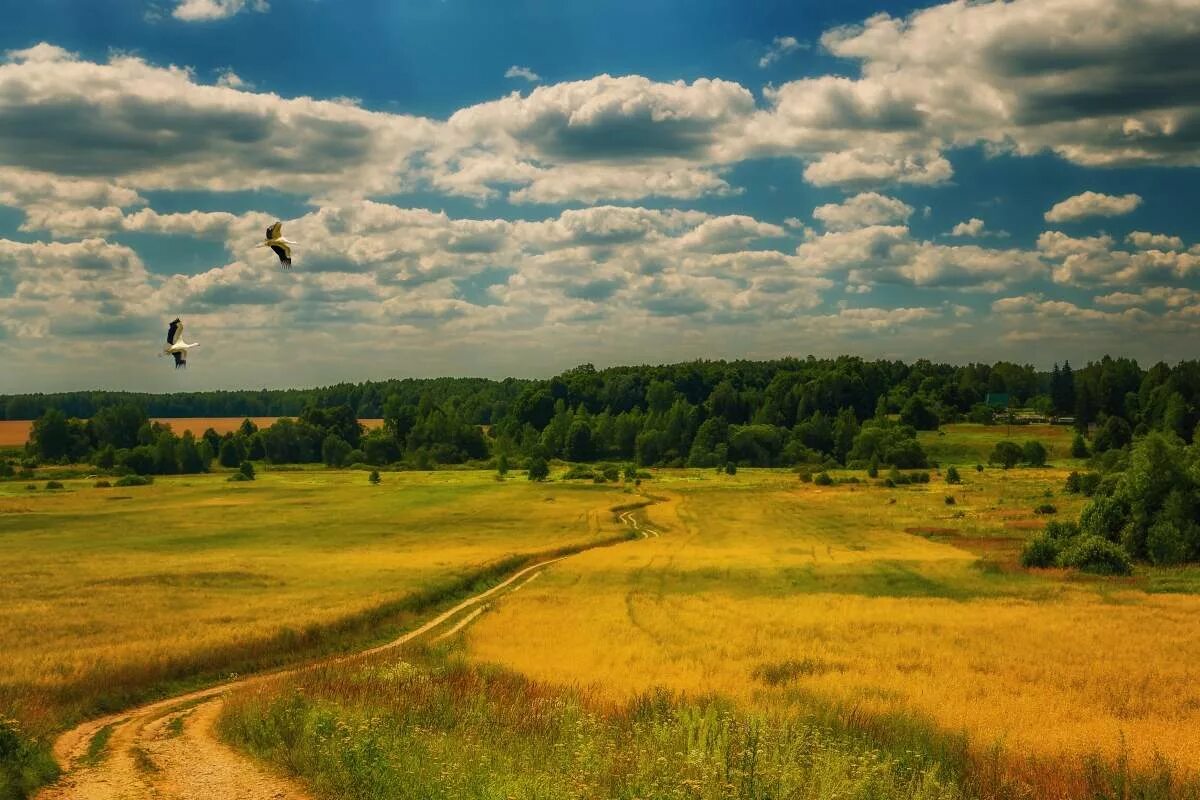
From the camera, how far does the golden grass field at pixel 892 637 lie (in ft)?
80.3

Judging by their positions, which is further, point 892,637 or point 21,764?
point 892,637

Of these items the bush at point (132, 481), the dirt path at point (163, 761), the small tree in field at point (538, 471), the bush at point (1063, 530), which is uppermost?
the dirt path at point (163, 761)

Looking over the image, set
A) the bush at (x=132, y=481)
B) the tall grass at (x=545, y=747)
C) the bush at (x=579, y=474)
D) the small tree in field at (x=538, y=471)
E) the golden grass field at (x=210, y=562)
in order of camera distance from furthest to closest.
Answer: the bush at (x=579, y=474) → the small tree in field at (x=538, y=471) → the bush at (x=132, y=481) → the golden grass field at (x=210, y=562) → the tall grass at (x=545, y=747)

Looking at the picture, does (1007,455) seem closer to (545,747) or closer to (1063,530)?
(1063,530)

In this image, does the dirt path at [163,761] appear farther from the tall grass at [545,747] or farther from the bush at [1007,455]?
the bush at [1007,455]

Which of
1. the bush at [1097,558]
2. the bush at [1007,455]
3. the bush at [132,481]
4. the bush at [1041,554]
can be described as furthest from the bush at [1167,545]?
the bush at [132,481]

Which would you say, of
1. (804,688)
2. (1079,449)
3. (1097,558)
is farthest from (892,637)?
(1079,449)

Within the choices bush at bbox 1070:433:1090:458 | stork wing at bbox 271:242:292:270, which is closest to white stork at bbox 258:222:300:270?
stork wing at bbox 271:242:292:270

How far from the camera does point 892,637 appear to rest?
3662 cm

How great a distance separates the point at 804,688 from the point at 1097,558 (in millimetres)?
39746

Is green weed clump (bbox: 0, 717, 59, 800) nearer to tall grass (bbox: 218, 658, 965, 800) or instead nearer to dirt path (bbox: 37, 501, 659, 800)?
dirt path (bbox: 37, 501, 659, 800)

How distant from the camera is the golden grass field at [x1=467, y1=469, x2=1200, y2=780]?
964 inches

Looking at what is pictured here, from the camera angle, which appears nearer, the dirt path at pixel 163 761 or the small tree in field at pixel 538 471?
the dirt path at pixel 163 761

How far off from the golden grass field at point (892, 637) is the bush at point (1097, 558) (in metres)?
1.89
